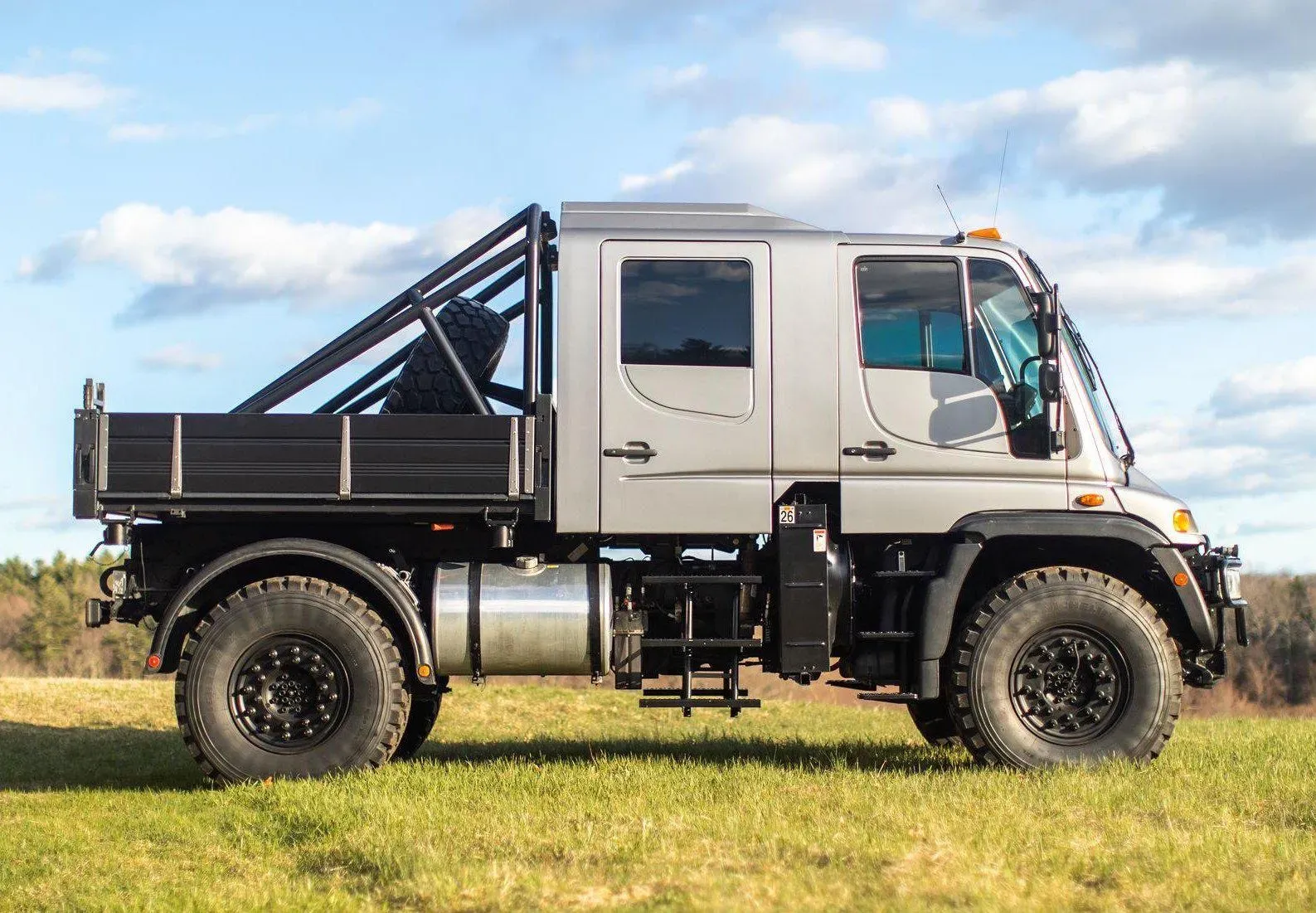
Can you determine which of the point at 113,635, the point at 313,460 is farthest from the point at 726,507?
the point at 113,635

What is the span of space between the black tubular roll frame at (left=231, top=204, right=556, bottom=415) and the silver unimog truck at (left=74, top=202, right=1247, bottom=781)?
316 millimetres

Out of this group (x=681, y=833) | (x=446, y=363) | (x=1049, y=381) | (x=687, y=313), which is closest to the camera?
(x=681, y=833)

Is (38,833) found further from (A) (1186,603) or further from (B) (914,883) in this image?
(A) (1186,603)

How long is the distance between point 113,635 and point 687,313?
187 ft

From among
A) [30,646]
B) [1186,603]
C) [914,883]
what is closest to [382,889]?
[914,883]

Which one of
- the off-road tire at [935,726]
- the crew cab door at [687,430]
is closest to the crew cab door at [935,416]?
the crew cab door at [687,430]

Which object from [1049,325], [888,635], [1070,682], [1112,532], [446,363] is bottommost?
[1070,682]

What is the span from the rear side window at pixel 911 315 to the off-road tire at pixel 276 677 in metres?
3.61

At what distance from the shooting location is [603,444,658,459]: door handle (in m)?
8.75

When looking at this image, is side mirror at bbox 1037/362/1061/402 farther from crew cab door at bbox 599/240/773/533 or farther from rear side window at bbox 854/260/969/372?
crew cab door at bbox 599/240/773/533

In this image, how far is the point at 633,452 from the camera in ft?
28.7

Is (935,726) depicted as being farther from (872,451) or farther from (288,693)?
(288,693)

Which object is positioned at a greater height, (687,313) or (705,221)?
(705,221)

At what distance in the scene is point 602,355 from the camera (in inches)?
348
